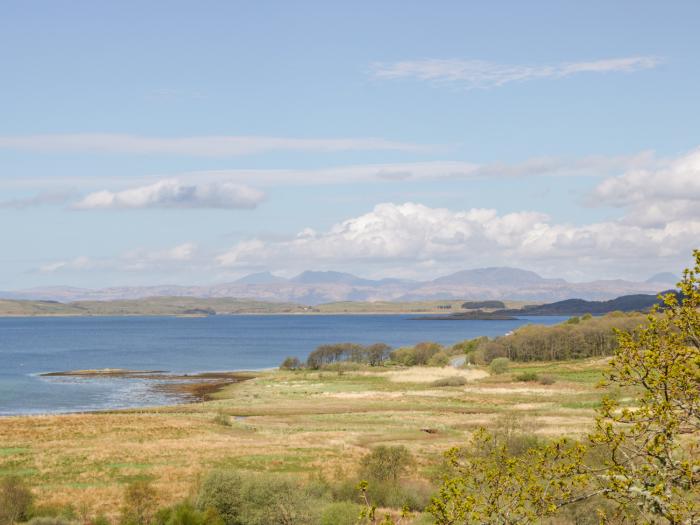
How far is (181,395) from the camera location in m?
107

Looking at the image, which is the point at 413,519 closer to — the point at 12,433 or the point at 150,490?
the point at 150,490

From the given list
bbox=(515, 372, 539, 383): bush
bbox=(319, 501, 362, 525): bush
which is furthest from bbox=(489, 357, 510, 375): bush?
bbox=(319, 501, 362, 525): bush

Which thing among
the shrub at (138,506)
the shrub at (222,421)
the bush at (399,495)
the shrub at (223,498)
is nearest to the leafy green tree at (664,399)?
the shrub at (223,498)

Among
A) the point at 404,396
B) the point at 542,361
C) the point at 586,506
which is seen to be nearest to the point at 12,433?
the point at 404,396

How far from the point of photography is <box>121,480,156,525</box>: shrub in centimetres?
3347

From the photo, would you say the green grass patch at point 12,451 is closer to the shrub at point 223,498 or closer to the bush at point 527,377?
the shrub at point 223,498

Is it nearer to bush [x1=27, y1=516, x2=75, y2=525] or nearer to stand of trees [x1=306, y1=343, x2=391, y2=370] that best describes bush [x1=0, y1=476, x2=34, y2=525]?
bush [x1=27, y1=516, x2=75, y2=525]

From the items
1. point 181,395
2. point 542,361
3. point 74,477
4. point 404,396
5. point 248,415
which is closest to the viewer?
point 74,477

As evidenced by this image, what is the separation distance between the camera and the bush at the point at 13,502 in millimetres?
32906

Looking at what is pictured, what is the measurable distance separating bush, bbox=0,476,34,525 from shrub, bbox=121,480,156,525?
4473 millimetres

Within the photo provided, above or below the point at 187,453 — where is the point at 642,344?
above

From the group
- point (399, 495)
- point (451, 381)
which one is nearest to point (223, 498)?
point (399, 495)

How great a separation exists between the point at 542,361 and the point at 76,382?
86.5 m

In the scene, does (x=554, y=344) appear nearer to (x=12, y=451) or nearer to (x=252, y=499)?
(x=12, y=451)
